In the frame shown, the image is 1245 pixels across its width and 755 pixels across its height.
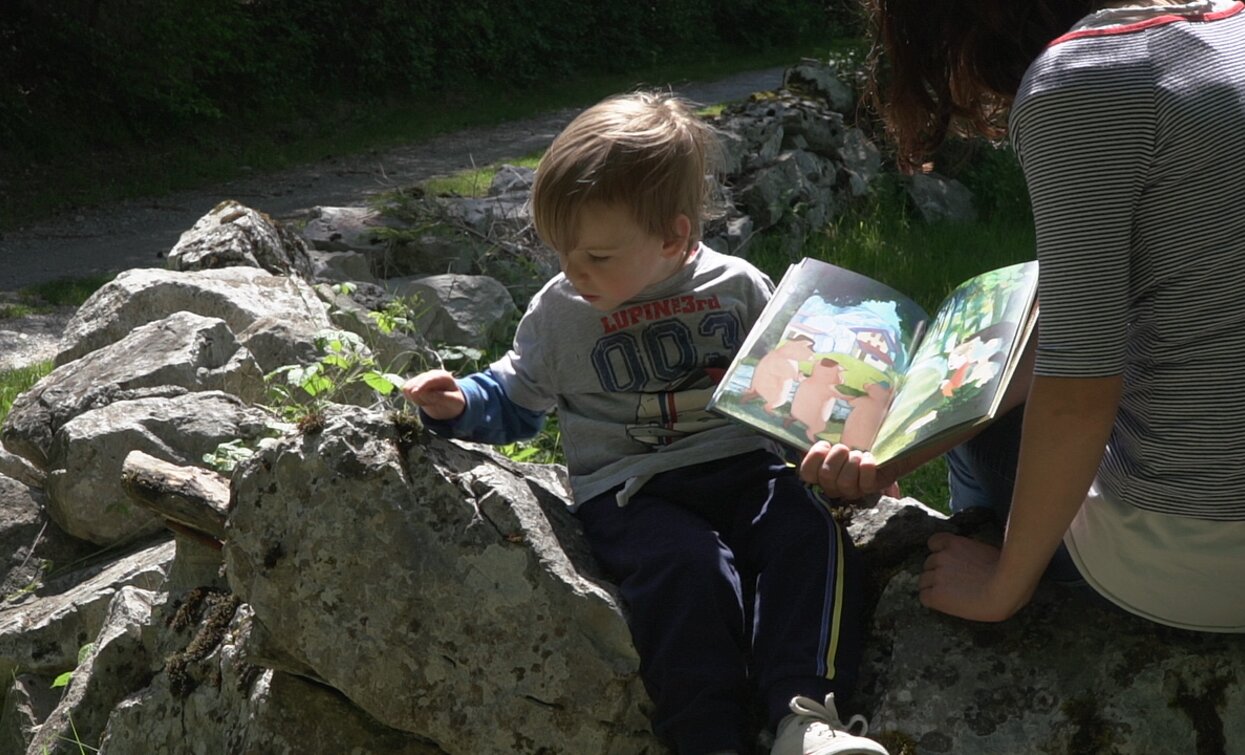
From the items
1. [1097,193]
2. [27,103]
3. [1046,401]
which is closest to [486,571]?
[1046,401]

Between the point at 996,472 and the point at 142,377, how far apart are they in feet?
9.14

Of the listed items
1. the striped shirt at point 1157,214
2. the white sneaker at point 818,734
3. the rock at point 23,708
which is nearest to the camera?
the striped shirt at point 1157,214

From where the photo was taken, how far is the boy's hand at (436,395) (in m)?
2.45

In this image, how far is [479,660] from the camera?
2256mm

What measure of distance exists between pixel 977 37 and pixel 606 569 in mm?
1150

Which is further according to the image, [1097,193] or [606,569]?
[606,569]

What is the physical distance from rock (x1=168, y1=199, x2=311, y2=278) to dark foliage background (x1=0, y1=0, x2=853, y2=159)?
5055mm

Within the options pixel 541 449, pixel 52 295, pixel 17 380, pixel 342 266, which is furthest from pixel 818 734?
pixel 52 295

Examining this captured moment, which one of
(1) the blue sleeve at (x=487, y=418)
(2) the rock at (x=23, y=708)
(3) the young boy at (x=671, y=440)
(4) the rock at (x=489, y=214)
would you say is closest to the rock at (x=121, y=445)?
(2) the rock at (x=23, y=708)

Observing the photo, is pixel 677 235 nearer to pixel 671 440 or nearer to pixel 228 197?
pixel 671 440

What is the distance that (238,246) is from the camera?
537 centimetres

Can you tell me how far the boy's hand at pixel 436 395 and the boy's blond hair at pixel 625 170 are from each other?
1.14ft

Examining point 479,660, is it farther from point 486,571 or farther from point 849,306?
point 849,306

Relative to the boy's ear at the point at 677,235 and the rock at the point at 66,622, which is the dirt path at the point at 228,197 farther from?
the boy's ear at the point at 677,235
